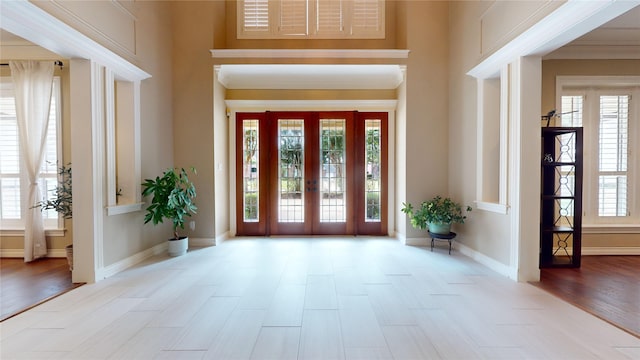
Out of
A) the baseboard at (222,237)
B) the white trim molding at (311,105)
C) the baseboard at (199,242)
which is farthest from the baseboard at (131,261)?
the white trim molding at (311,105)

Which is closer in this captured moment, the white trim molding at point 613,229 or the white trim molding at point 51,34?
the white trim molding at point 51,34

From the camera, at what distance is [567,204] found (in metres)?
4.38

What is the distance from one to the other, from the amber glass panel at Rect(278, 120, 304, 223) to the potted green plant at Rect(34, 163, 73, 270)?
312cm

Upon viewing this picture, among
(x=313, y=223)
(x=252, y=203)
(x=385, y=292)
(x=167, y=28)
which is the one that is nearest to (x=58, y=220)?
(x=252, y=203)

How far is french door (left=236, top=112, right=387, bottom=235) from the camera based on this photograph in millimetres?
5723

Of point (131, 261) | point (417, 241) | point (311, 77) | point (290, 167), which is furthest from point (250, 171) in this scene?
point (417, 241)

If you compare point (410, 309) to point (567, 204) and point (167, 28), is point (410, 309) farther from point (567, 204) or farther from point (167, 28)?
point (167, 28)

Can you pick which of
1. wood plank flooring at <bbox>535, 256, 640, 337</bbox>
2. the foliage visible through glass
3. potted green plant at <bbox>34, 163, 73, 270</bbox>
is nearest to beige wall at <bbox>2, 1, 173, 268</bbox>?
potted green plant at <bbox>34, 163, 73, 270</bbox>

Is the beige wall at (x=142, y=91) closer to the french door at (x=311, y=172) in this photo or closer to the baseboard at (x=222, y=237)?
the baseboard at (x=222, y=237)

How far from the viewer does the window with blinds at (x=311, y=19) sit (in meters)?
5.00

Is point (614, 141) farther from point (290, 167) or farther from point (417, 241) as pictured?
point (290, 167)

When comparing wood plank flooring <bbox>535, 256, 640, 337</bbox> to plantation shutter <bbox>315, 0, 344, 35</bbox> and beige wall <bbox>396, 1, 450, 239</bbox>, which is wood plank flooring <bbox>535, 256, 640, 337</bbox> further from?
plantation shutter <bbox>315, 0, 344, 35</bbox>

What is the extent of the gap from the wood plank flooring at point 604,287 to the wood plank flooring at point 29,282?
5043 millimetres

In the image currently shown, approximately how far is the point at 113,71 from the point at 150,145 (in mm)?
1078
